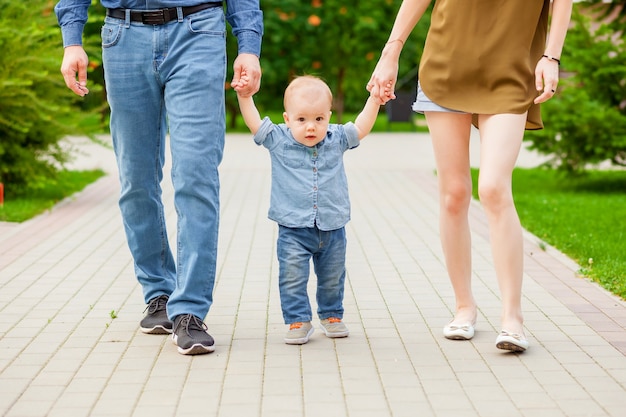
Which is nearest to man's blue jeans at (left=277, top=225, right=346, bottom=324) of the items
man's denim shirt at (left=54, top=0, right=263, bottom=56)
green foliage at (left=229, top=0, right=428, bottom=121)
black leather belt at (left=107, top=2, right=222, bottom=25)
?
man's denim shirt at (left=54, top=0, right=263, bottom=56)

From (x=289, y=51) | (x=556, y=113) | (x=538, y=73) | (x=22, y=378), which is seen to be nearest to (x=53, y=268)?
(x=22, y=378)

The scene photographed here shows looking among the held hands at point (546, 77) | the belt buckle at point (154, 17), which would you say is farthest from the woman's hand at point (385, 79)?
the belt buckle at point (154, 17)

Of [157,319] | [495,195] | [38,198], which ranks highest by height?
[495,195]

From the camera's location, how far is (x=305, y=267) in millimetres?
5070

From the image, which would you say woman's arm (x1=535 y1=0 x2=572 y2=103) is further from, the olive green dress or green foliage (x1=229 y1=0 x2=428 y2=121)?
green foliage (x1=229 y1=0 x2=428 y2=121)

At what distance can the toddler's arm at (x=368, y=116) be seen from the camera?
5027mm

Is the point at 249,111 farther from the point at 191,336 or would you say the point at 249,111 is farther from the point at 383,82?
the point at 191,336

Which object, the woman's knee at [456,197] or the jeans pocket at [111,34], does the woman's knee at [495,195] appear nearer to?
the woman's knee at [456,197]

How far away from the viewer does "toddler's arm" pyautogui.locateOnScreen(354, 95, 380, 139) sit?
16.5 feet

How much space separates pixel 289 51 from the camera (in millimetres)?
24812

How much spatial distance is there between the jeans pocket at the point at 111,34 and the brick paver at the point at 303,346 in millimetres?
1398

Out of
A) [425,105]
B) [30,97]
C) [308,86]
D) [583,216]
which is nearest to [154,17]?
[308,86]

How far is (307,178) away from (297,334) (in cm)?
73

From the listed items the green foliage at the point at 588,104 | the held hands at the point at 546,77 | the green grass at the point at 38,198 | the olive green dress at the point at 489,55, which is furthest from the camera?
the green foliage at the point at 588,104
